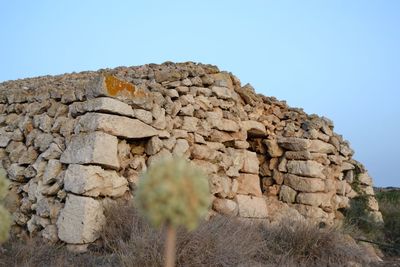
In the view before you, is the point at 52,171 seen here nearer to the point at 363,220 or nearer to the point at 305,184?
the point at 305,184

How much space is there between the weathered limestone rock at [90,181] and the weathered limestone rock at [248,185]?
244 centimetres

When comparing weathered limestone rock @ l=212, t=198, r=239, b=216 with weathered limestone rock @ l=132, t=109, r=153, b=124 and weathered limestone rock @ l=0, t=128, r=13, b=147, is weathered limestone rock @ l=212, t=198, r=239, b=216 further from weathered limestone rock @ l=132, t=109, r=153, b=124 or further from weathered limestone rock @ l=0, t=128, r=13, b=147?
weathered limestone rock @ l=0, t=128, r=13, b=147

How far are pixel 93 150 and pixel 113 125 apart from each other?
39 cm

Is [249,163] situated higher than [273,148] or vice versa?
[273,148]

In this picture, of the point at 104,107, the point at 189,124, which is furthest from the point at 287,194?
the point at 104,107

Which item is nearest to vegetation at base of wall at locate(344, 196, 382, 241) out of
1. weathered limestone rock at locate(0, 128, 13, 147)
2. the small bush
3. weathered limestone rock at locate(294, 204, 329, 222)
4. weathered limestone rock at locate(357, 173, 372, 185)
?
weathered limestone rock at locate(357, 173, 372, 185)

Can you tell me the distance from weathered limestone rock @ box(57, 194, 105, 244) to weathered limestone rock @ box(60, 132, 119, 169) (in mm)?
413

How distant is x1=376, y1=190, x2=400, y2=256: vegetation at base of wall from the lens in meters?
7.22

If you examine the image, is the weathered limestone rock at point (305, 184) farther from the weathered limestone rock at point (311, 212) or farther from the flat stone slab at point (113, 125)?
the flat stone slab at point (113, 125)

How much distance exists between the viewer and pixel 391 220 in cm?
842

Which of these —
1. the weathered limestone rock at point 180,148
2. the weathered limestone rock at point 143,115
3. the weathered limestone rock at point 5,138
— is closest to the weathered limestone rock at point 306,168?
the weathered limestone rock at point 180,148

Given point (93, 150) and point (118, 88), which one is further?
point (118, 88)

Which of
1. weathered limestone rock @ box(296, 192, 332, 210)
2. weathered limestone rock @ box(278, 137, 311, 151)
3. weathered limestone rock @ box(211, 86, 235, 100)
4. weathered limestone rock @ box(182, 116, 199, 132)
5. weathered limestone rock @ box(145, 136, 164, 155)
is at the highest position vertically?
weathered limestone rock @ box(211, 86, 235, 100)

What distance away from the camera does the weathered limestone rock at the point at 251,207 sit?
20.0 ft
